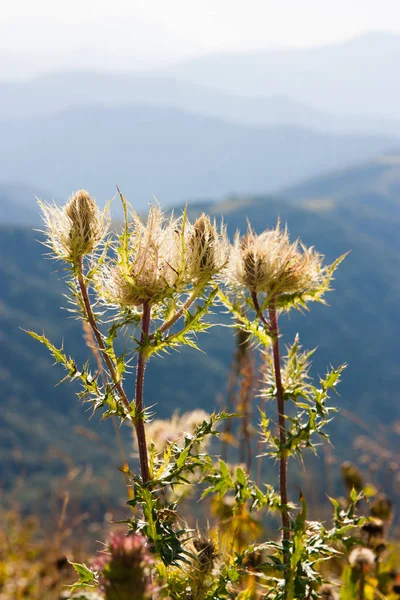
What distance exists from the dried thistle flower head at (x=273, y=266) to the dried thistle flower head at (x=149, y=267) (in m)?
0.47

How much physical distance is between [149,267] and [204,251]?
0.22 metres

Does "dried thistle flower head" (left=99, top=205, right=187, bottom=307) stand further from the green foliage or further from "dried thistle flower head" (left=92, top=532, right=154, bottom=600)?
"dried thistle flower head" (left=92, top=532, right=154, bottom=600)

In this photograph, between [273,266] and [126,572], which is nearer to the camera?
[126,572]

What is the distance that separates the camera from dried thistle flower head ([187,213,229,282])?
2.31m

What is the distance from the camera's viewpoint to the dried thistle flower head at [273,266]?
2732mm

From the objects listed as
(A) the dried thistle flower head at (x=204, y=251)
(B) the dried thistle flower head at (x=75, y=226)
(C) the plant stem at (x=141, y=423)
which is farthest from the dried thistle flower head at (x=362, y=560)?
(B) the dried thistle flower head at (x=75, y=226)

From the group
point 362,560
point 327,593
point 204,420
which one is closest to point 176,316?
point 204,420

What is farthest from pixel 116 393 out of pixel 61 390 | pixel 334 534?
pixel 61 390

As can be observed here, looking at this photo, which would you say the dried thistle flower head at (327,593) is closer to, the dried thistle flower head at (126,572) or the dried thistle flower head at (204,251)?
the dried thistle flower head at (204,251)

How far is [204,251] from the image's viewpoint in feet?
7.61

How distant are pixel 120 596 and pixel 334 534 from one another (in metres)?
1.24

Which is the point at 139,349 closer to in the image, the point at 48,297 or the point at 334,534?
the point at 334,534

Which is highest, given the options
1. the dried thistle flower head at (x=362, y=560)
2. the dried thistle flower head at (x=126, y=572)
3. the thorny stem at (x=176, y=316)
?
the thorny stem at (x=176, y=316)

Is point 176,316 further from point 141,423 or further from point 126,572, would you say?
point 126,572
